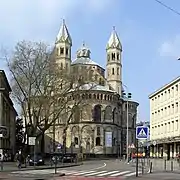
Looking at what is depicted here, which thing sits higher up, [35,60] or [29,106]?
[35,60]

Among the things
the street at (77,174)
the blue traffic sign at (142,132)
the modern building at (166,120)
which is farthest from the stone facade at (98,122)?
the blue traffic sign at (142,132)

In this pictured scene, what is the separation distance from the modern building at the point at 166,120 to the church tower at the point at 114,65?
4223 centimetres

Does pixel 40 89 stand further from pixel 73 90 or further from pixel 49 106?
pixel 73 90

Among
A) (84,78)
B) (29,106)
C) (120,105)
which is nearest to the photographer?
(29,106)

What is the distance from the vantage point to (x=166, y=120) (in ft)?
286

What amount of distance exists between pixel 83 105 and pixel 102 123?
50.5 m

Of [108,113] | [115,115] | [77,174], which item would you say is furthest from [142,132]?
[115,115]

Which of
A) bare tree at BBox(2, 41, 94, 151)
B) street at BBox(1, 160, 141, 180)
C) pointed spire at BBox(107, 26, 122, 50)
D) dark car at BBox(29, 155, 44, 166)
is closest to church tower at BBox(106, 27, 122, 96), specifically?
pointed spire at BBox(107, 26, 122, 50)

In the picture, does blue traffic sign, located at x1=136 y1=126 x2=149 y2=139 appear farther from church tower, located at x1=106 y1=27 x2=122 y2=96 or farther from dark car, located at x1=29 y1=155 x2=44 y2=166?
church tower, located at x1=106 y1=27 x2=122 y2=96

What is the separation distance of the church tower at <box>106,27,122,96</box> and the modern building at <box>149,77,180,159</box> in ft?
139

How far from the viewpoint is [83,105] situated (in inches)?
3012

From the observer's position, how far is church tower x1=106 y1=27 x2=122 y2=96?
145375 mm

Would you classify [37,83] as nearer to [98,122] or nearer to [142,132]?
[142,132]

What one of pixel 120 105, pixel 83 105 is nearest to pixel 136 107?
pixel 120 105
